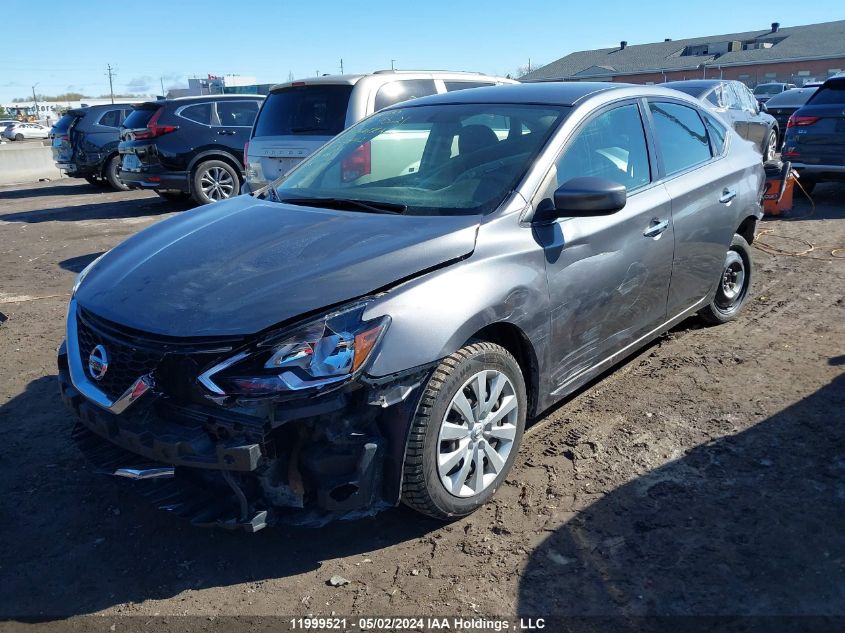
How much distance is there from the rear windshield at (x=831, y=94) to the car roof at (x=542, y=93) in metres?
6.89

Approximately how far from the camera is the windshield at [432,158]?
349cm

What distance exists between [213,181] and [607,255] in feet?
31.3

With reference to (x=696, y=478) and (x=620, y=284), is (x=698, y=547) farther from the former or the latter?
(x=620, y=284)

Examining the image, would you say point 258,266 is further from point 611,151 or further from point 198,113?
point 198,113

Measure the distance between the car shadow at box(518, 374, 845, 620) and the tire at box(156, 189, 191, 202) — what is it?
10251 mm

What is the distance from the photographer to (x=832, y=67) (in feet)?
162

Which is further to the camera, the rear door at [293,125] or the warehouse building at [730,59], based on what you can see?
the warehouse building at [730,59]

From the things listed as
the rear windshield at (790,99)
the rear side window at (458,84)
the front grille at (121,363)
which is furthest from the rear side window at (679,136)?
the rear windshield at (790,99)

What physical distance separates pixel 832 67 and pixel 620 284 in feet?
183

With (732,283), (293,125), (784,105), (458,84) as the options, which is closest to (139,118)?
(293,125)

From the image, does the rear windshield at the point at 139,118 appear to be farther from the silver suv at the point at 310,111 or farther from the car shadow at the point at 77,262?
the silver suv at the point at 310,111

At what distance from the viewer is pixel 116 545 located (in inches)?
121

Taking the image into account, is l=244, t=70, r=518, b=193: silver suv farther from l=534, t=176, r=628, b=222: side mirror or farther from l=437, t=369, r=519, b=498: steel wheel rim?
l=437, t=369, r=519, b=498: steel wheel rim

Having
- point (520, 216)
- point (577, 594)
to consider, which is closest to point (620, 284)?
point (520, 216)
